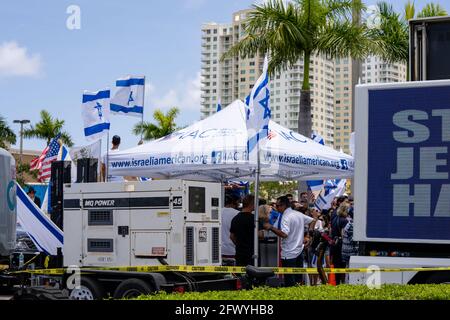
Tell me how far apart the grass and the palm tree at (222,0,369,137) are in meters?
20.4

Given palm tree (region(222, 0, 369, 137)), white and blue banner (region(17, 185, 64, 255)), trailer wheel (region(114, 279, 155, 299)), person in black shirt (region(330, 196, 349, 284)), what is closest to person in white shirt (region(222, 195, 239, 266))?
person in black shirt (region(330, 196, 349, 284))

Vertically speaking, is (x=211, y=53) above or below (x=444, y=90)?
above

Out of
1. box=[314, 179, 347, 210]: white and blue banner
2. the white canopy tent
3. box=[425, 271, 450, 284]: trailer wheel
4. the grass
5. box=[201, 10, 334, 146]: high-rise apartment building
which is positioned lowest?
box=[425, 271, 450, 284]: trailer wheel

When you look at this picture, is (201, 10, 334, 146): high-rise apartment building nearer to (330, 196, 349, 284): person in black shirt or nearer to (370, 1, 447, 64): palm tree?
(370, 1, 447, 64): palm tree

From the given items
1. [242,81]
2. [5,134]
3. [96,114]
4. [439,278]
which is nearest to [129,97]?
[96,114]

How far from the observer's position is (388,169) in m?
10.8

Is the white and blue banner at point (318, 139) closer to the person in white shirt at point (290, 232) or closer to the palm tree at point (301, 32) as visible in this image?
the palm tree at point (301, 32)

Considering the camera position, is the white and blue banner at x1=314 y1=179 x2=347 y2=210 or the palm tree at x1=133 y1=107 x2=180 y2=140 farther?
the palm tree at x1=133 y1=107 x2=180 y2=140

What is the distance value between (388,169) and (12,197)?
662cm

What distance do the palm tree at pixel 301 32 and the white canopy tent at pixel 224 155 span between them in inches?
395

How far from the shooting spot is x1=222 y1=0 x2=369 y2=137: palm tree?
27406 millimetres

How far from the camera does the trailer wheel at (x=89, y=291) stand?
11.7 meters
